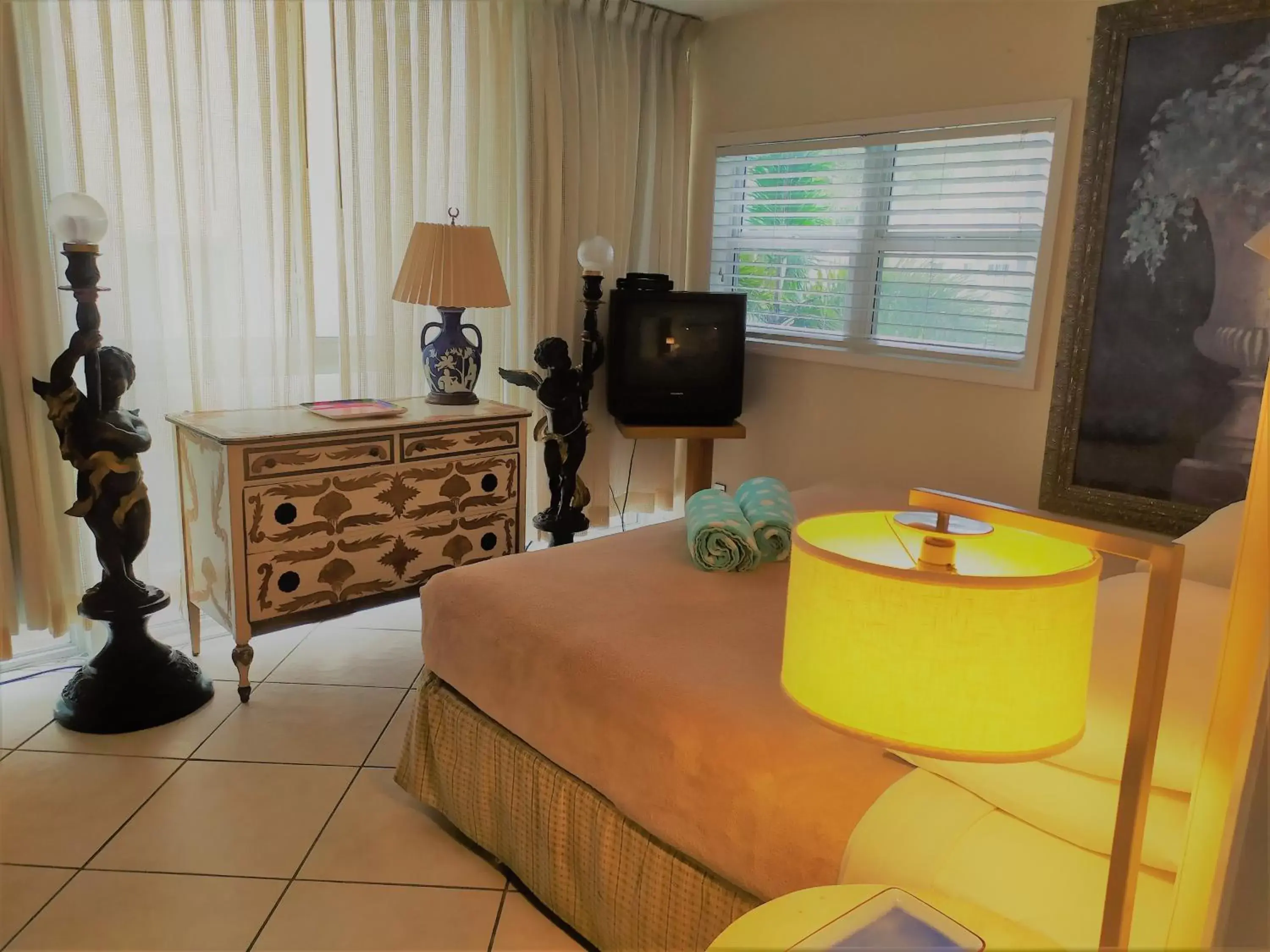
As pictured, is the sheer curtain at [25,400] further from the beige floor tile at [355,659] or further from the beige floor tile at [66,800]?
the beige floor tile at [355,659]

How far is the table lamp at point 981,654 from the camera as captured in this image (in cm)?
78

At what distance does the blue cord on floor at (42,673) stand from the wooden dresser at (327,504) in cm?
36

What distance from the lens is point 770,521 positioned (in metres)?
2.21

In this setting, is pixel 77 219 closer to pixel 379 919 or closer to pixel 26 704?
pixel 26 704

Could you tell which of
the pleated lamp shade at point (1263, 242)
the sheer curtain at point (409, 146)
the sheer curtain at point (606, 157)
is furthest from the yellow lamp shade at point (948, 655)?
the sheer curtain at point (606, 157)

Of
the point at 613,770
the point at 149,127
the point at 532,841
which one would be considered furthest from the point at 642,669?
the point at 149,127

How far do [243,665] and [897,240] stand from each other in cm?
272

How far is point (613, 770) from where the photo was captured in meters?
1.62

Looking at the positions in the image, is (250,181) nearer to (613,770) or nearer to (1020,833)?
(613,770)

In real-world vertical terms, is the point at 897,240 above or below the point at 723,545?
above

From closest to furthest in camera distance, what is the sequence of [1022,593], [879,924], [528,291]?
[1022,593] → [879,924] → [528,291]

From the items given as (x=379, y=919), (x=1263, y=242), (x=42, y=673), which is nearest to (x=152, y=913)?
(x=379, y=919)

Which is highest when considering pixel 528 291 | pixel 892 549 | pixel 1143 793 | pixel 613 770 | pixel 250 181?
pixel 250 181

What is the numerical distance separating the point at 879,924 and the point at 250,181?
2.85m
